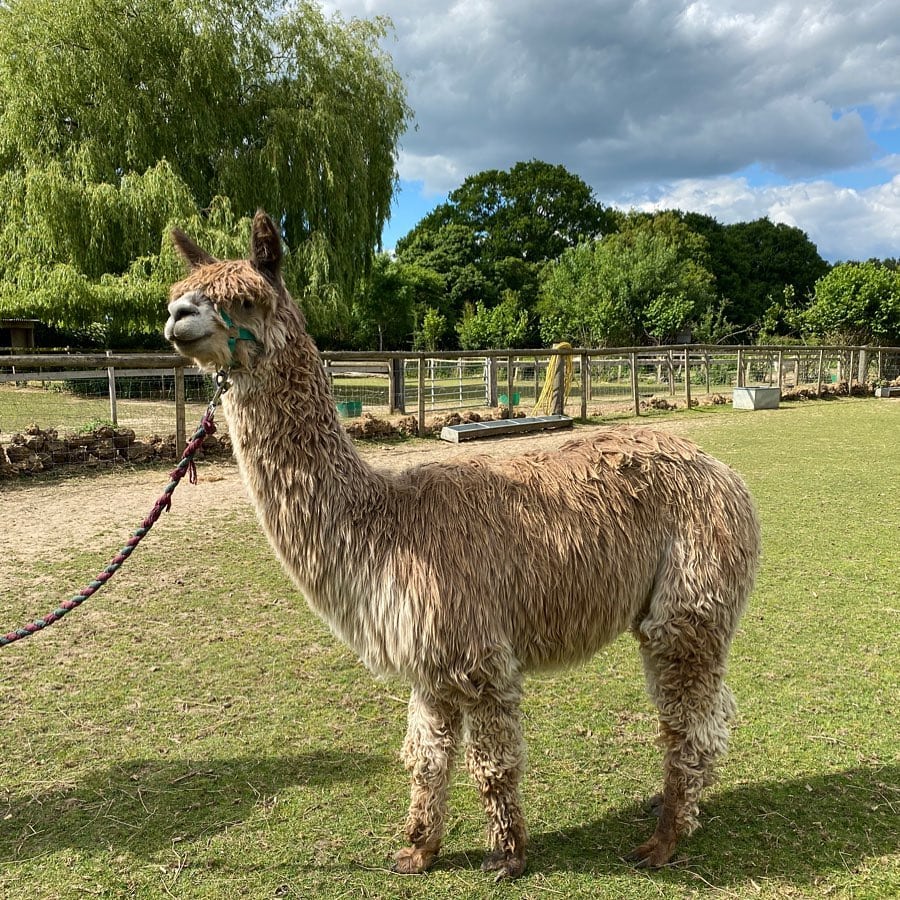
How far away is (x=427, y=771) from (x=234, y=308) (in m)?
1.50

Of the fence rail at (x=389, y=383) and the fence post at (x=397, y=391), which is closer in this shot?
the fence rail at (x=389, y=383)

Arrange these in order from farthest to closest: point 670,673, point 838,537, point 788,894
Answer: point 838,537 < point 670,673 < point 788,894

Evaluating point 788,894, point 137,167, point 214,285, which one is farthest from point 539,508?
point 137,167

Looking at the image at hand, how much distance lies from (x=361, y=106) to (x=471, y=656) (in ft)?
53.9

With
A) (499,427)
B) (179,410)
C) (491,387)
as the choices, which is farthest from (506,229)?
(179,410)

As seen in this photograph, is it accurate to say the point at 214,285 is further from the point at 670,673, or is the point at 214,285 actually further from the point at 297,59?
the point at 297,59

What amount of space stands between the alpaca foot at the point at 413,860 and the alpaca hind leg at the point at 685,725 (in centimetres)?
66

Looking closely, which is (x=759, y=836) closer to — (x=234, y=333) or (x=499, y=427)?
(x=234, y=333)

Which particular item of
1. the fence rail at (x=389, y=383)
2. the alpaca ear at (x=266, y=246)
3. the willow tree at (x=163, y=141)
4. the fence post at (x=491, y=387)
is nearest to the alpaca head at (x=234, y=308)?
the alpaca ear at (x=266, y=246)

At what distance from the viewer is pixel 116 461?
8859 mm

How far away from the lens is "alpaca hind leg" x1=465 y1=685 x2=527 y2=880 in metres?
2.02

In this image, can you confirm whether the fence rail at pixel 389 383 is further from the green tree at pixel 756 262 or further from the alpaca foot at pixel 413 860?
the green tree at pixel 756 262

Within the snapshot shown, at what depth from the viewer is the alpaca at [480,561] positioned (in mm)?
1999

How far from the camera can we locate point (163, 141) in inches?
568
